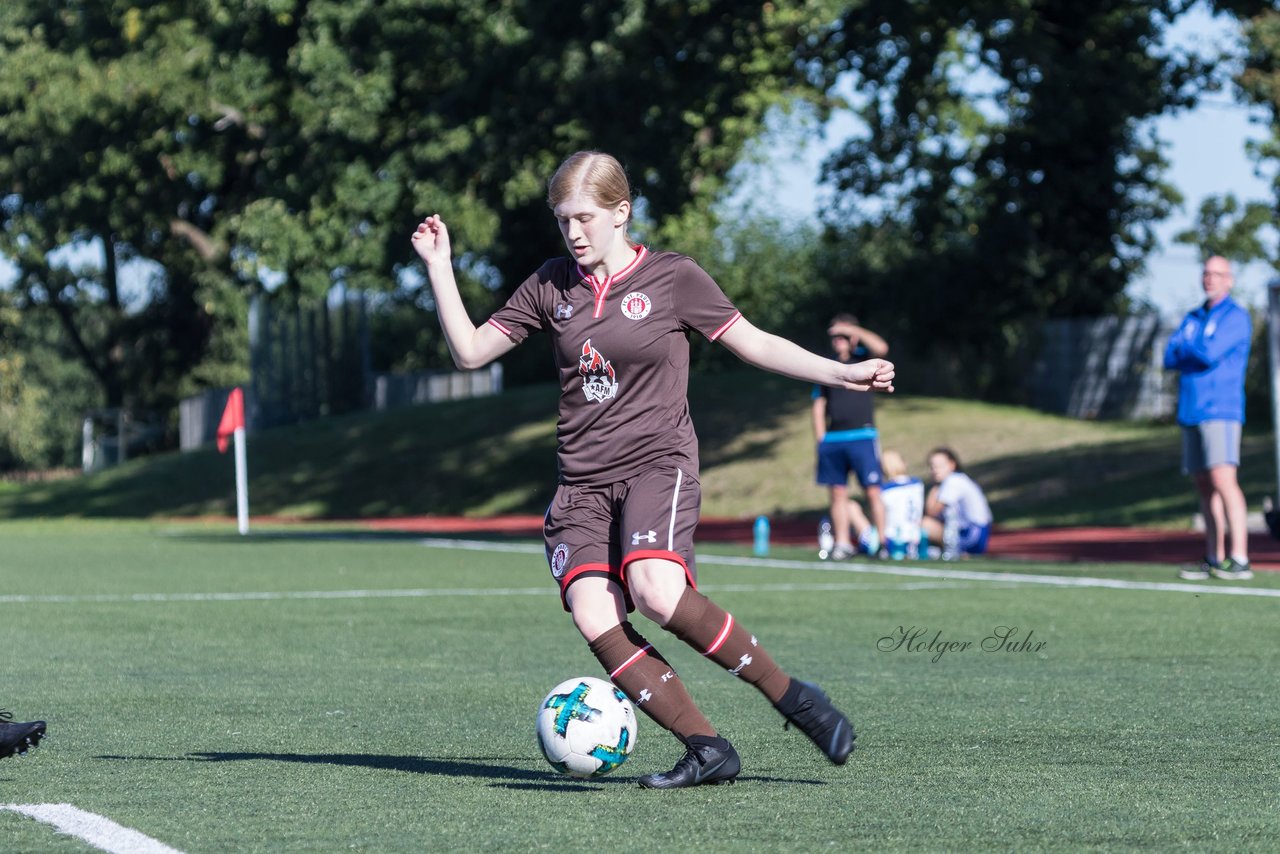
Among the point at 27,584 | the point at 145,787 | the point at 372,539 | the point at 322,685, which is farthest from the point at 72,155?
the point at 145,787

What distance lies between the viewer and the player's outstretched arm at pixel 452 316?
5496mm

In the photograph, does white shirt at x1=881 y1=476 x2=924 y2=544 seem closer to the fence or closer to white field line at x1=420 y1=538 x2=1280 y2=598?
white field line at x1=420 y1=538 x2=1280 y2=598

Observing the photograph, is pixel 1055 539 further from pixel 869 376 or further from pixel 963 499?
pixel 869 376

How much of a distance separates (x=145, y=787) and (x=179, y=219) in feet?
121

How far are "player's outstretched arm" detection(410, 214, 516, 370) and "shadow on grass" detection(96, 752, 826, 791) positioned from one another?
1.22m

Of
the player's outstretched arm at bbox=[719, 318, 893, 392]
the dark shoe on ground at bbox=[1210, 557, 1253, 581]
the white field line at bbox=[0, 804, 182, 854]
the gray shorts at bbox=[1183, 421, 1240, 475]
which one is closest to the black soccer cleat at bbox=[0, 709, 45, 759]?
the white field line at bbox=[0, 804, 182, 854]

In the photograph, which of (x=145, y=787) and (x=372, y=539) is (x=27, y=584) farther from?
(x=145, y=787)

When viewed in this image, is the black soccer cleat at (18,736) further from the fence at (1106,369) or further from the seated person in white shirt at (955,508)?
the fence at (1106,369)

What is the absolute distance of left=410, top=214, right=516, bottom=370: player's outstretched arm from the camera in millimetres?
5496

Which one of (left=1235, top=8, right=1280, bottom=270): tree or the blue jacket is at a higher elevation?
(left=1235, top=8, right=1280, bottom=270): tree

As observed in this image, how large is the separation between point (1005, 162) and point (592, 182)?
32.6 meters

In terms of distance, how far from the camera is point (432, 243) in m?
5.60

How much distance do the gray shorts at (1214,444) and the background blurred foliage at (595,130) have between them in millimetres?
10926

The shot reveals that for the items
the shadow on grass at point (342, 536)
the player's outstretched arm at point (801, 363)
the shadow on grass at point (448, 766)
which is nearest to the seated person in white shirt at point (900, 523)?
the shadow on grass at point (342, 536)
